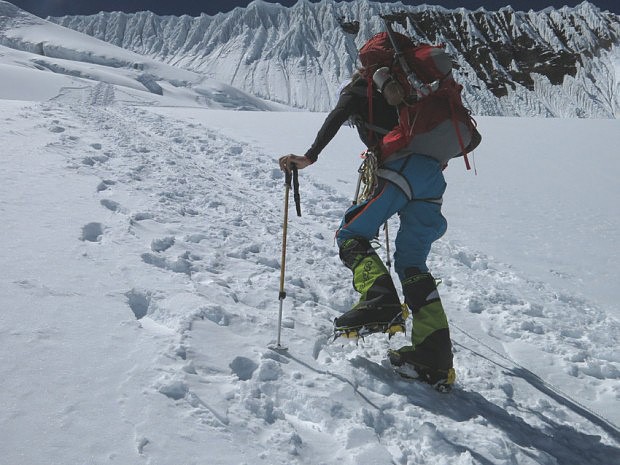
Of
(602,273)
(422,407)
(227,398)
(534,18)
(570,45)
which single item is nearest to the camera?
(227,398)

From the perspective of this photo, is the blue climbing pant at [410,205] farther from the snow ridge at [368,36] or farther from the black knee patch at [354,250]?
the snow ridge at [368,36]

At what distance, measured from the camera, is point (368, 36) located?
525 ft

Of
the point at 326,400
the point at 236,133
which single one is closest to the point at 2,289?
the point at 326,400

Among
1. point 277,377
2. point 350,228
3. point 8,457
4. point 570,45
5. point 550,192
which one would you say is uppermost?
point 570,45

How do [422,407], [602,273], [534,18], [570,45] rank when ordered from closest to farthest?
[422,407]
[602,273]
[570,45]
[534,18]

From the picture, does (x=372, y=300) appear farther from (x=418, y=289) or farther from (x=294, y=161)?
(x=294, y=161)

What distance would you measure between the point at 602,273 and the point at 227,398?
418cm

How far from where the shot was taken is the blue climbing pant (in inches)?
108

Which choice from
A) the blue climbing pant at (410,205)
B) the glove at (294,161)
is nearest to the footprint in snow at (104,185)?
the glove at (294,161)

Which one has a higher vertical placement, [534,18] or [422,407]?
[534,18]

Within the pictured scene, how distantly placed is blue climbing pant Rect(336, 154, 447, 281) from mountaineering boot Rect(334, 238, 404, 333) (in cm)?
18

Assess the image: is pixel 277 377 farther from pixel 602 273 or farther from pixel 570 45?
pixel 570 45

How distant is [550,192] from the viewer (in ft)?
25.8

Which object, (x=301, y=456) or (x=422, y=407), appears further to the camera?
(x=422, y=407)
